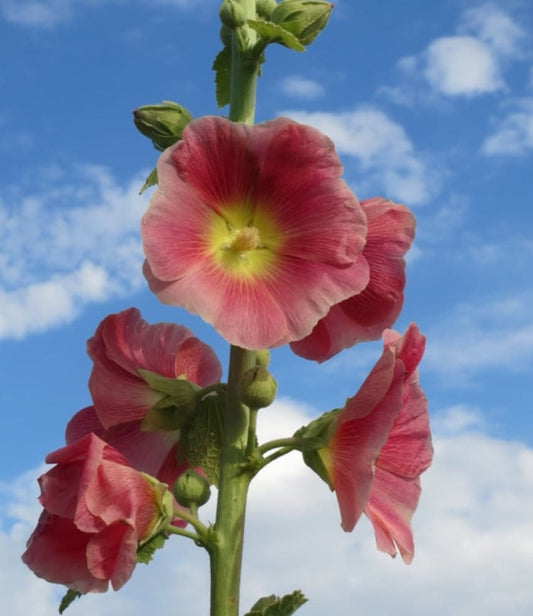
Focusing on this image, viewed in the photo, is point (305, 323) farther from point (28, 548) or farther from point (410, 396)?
point (28, 548)

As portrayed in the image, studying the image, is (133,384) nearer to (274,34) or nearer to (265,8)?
(274,34)

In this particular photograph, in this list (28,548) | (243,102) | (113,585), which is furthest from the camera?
(243,102)

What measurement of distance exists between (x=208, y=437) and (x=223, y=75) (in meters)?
1.19

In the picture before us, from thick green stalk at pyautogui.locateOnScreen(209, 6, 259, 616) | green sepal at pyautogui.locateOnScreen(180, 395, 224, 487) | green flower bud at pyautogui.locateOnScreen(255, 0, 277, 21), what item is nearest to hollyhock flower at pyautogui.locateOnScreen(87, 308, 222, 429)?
green sepal at pyautogui.locateOnScreen(180, 395, 224, 487)

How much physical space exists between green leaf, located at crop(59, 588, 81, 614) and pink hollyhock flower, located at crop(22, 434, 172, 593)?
8 centimetres

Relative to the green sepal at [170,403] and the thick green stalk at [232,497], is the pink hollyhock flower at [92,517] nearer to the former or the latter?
the thick green stalk at [232,497]

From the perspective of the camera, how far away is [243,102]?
287 cm

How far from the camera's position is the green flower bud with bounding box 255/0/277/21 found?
10.2 ft

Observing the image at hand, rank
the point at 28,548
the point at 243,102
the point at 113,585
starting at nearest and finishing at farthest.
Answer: the point at 113,585
the point at 28,548
the point at 243,102

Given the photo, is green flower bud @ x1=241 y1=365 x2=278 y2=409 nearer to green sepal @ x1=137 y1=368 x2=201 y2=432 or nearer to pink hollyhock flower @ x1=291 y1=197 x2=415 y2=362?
green sepal @ x1=137 y1=368 x2=201 y2=432

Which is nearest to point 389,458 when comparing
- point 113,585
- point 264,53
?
point 113,585

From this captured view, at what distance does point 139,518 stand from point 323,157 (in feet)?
3.42

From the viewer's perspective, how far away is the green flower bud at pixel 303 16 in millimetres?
2906

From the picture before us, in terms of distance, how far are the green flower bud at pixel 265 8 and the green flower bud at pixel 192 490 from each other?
150 cm
